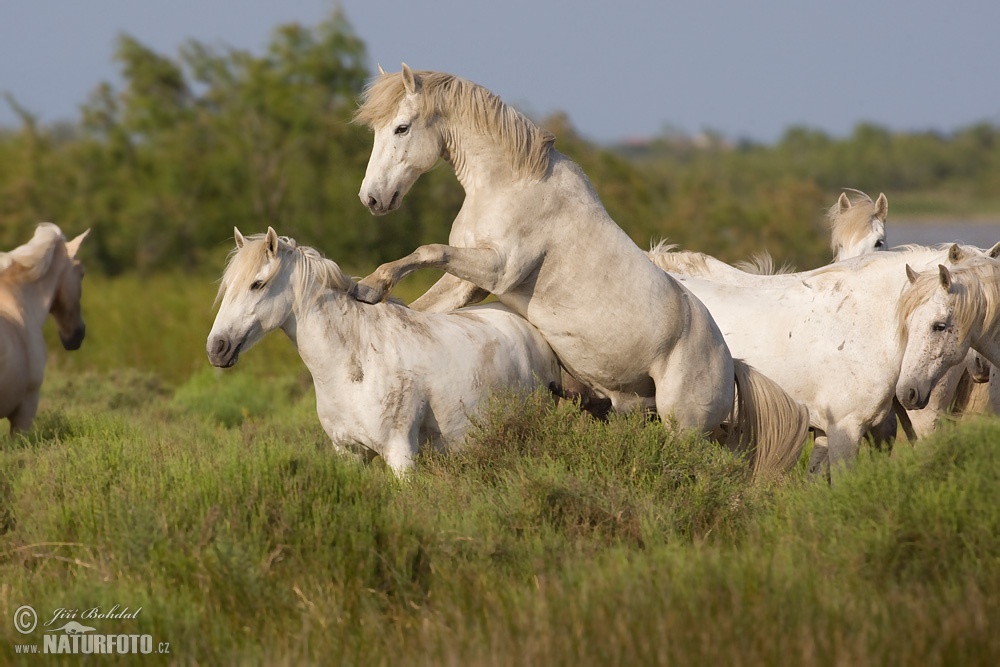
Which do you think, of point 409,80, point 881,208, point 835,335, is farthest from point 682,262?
point 409,80

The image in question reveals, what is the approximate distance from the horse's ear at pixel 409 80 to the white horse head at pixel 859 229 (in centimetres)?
411

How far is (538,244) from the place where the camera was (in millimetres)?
5488

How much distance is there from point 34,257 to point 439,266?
131 inches

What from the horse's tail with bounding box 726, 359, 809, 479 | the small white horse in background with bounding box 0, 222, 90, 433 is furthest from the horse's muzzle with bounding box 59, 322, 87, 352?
the horse's tail with bounding box 726, 359, 809, 479

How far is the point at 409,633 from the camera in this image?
157 inches

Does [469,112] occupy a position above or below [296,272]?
above

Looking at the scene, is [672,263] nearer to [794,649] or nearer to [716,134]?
[794,649]

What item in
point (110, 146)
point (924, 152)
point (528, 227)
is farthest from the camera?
point (924, 152)

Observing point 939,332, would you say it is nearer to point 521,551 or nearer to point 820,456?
point 820,456

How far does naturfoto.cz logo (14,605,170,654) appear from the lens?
390 cm

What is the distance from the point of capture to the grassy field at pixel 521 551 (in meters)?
3.70

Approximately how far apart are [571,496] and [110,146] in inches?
739

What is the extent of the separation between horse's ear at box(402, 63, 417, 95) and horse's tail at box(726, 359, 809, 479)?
2.27 metres

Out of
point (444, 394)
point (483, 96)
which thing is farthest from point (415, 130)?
point (444, 394)
